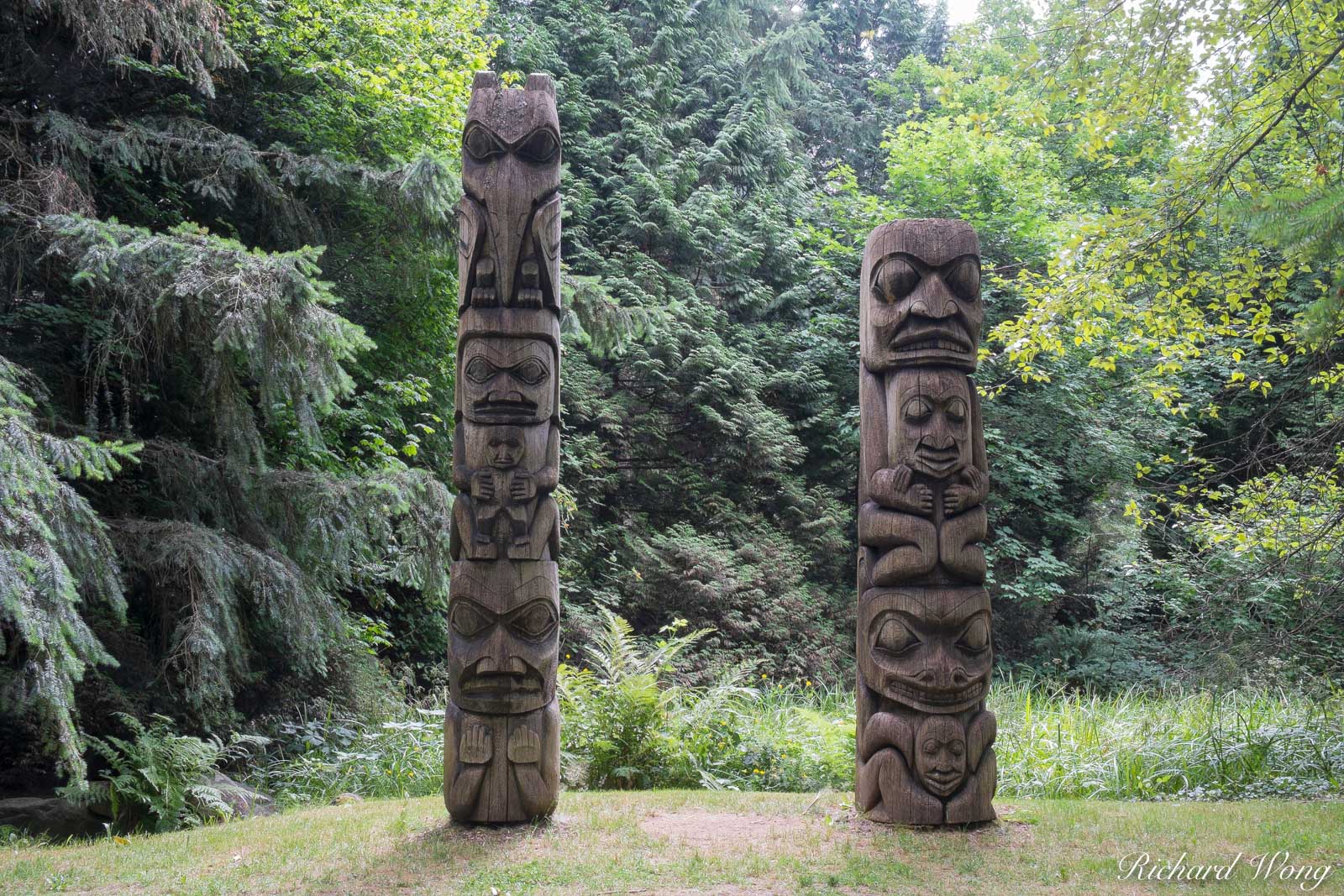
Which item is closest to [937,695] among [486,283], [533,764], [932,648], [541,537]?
[932,648]

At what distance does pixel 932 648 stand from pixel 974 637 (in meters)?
0.26

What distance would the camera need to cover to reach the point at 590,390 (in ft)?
53.5

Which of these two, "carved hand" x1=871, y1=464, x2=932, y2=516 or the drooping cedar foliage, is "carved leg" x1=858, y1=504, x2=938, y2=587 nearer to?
"carved hand" x1=871, y1=464, x2=932, y2=516

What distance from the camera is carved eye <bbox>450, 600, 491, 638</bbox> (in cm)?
577

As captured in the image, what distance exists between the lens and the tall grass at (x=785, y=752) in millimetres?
7848

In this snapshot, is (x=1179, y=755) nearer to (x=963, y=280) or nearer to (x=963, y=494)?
(x=963, y=494)

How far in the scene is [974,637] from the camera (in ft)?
19.0

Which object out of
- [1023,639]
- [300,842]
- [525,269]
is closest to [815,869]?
[300,842]

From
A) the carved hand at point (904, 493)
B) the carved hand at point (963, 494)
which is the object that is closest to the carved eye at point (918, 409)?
the carved hand at point (904, 493)

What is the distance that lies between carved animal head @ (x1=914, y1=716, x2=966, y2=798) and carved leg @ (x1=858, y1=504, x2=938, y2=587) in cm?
85

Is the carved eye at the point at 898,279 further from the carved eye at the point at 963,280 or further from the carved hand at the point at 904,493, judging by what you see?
the carved hand at the point at 904,493

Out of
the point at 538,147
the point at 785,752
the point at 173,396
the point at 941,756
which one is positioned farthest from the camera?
the point at 173,396

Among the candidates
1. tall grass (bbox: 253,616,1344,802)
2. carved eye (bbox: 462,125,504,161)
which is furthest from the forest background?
carved eye (bbox: 462,125,504,161)

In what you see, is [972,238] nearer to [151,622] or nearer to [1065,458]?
[151,622]
